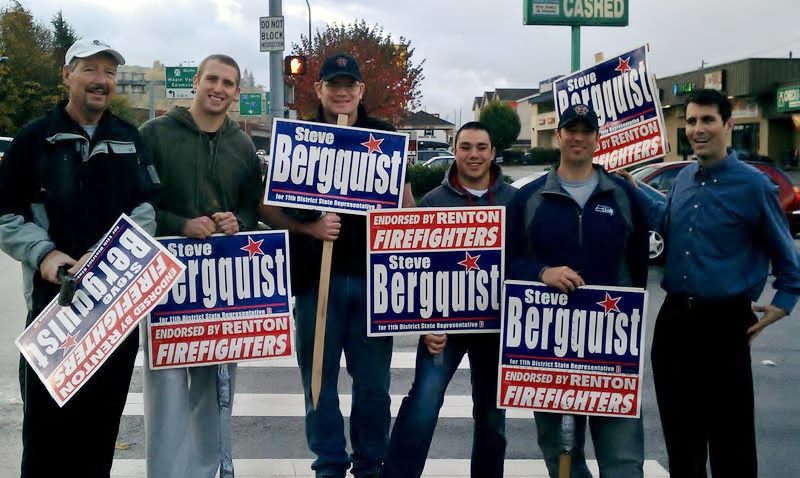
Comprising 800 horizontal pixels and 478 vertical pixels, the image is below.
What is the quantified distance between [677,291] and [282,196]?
6.49 feet

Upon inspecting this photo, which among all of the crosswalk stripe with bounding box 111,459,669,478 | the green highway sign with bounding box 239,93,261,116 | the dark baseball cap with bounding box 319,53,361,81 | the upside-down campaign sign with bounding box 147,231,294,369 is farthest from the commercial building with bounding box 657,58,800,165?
the upside-down campaign sign with bounding box 147,231,294,369

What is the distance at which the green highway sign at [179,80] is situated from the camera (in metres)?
24.3

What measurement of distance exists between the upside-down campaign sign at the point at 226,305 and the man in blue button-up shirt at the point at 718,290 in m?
1.88

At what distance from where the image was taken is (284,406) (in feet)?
22.7

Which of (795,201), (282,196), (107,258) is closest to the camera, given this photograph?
(107,258)

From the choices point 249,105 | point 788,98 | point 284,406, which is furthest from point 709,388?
point 788,98

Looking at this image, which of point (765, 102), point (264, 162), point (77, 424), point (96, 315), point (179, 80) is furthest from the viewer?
point (765, 102)

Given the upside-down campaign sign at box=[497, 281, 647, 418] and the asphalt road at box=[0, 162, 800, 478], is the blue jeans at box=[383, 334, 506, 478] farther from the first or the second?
the asphalt road at box=[0, 162, 800, 478]

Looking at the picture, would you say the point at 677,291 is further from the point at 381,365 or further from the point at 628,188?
the point at 381,365

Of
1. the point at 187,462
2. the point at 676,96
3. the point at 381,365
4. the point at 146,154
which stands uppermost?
the point at 676,96

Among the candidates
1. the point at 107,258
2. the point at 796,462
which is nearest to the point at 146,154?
the point at 107,258

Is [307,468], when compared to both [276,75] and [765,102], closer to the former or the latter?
[276,75]

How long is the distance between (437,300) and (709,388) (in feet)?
4.38

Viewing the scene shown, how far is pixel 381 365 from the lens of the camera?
4801 millimetres
